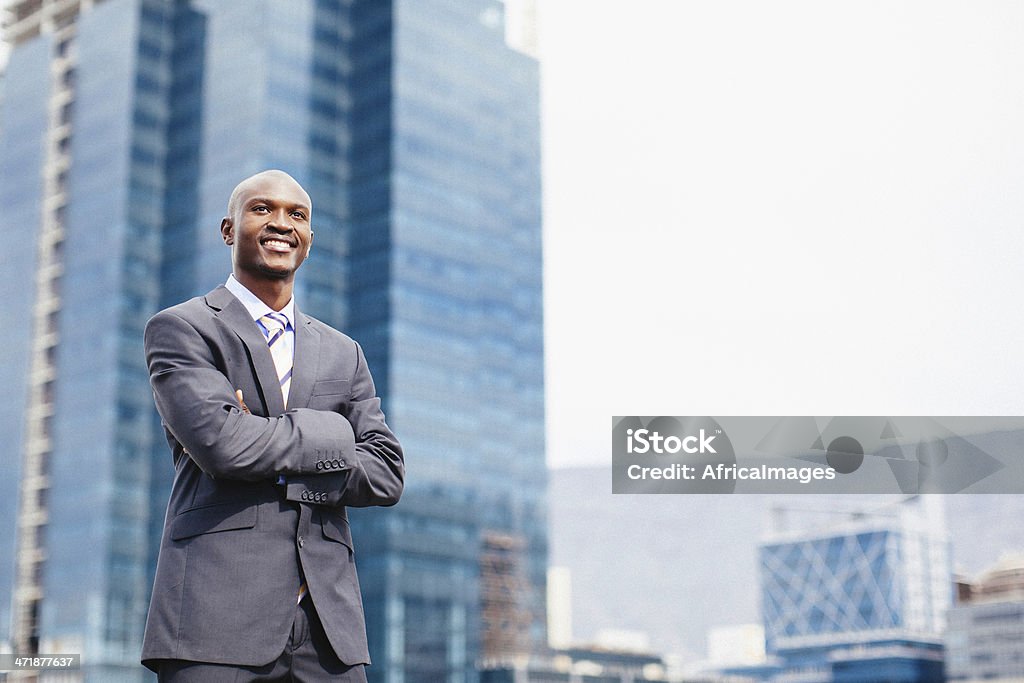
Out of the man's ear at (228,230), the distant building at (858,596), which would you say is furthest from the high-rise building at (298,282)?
the distant building at (858,596)

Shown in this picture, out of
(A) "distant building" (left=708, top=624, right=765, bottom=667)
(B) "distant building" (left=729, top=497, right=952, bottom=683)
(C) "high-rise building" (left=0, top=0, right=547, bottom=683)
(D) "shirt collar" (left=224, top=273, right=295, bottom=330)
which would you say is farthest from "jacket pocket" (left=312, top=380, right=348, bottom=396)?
(A) "distant building" (left=708, top=624, right=765, bottom=667)

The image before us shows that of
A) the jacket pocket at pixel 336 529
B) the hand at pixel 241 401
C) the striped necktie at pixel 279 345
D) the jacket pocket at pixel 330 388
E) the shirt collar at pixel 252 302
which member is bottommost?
the jacket pocket at pixel 336 529

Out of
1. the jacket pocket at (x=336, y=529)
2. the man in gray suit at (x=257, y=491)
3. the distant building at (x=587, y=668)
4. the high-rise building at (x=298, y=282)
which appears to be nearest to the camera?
the man in gray suit at (x=257, y=491)

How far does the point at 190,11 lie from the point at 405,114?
910 centimetres

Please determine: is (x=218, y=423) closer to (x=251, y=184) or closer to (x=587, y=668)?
(x=251, y=184)

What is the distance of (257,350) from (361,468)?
9.7 inches

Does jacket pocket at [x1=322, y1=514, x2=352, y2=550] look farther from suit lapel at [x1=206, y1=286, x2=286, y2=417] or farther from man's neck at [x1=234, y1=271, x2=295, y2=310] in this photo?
man's neck at [x1=234, y1=271, x2=295, y2=310]

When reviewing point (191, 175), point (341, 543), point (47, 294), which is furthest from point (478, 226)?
point (341, 543)

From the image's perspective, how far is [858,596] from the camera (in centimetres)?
9994

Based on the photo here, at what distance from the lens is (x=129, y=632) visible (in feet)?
150

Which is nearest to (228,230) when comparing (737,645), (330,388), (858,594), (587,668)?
(330,388)

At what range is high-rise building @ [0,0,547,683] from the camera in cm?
4706

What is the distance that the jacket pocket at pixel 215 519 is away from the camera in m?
1.96

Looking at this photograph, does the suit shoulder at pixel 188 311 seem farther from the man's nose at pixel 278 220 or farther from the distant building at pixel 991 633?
the distant building at pixel 991 633
